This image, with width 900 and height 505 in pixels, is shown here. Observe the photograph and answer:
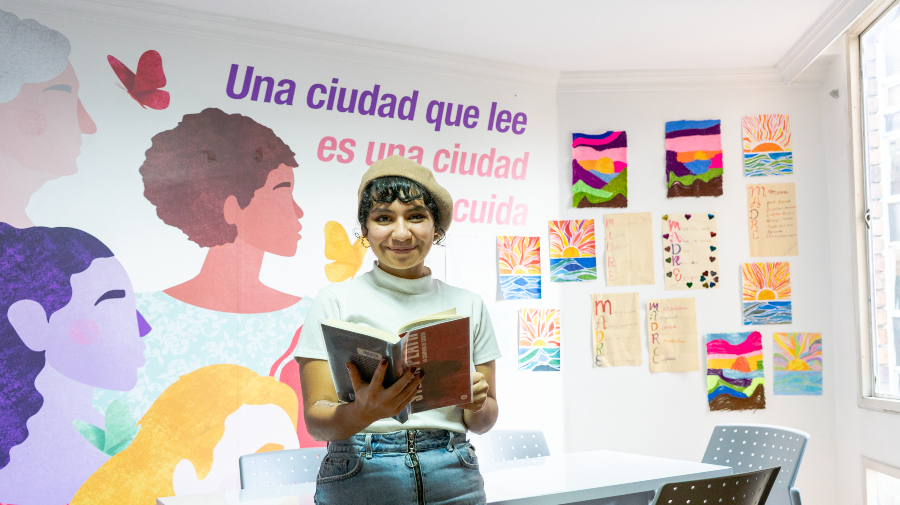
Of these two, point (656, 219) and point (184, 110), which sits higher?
point (184, 110)

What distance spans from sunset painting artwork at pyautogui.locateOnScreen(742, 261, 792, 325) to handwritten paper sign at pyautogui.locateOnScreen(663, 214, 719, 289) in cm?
Result: 21

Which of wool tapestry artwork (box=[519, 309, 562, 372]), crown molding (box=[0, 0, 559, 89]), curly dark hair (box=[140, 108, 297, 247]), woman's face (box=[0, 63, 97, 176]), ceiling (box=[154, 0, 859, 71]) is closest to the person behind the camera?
woman's face (box=[0, 63, 97, 176])

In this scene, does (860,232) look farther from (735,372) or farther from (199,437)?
(199,437)

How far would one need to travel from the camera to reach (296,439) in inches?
137

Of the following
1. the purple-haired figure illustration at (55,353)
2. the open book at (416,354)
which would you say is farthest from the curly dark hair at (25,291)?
the open book at (416,354)

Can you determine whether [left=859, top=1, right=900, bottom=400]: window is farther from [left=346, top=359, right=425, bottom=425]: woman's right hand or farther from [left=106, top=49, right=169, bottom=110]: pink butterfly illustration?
[left=106, top=49, right=169, bottom=110]: pink butterfly illustration

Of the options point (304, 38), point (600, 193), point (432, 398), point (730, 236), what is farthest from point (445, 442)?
point (730, 236)

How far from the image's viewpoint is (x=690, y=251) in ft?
13.8

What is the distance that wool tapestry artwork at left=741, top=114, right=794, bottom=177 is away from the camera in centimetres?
421

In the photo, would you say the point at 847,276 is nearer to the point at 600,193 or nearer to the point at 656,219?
the point at 656,219

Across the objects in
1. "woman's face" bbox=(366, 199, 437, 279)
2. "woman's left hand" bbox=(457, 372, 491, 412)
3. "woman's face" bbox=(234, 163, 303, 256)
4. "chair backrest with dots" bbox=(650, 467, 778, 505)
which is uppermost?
"woman's face" bbox=(234, 163, 303, 256)

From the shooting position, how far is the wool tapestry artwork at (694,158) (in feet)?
13.8

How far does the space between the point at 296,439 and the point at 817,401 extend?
300 cm

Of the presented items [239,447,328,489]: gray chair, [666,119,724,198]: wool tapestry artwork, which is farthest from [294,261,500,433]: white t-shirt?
[666,119,724,198]: wool tapestry artwork
